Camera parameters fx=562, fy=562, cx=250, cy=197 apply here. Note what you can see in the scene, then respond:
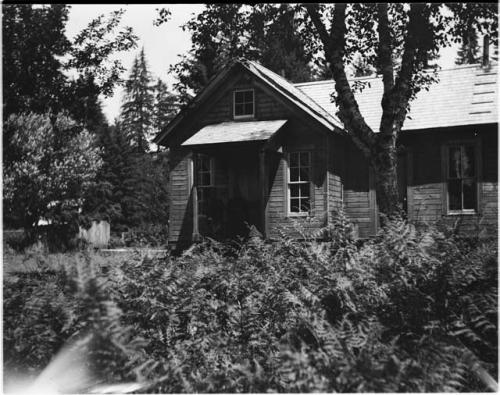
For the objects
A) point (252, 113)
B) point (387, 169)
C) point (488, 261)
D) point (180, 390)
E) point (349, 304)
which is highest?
point (252, 113)

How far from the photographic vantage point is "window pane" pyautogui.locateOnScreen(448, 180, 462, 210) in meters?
16.9

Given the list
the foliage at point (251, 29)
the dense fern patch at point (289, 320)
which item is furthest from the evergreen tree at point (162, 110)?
the dense fern patch at point (289, 320)

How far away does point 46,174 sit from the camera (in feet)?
116

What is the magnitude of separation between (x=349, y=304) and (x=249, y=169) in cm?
1362

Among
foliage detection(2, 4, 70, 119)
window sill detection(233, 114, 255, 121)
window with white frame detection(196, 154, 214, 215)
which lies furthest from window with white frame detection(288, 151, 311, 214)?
foliage detection(2, 4, 70, 119)

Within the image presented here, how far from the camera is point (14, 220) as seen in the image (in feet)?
118

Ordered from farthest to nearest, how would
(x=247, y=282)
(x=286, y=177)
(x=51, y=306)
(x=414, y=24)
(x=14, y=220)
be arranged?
(x=14, y=220)
(x=286, y=177)
(x=414, y=24)
(x=247, y=282)
(x=51, y=306)

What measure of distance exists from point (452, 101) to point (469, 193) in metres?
2.89

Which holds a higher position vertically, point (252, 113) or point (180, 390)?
point (252, 113)

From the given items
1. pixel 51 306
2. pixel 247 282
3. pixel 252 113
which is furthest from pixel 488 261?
pixel 252 113

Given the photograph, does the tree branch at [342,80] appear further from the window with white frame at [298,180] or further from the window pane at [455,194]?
the window pane at [455,194]

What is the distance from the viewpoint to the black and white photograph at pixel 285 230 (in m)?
4.63

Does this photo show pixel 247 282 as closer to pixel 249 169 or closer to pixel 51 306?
pixel 51 306

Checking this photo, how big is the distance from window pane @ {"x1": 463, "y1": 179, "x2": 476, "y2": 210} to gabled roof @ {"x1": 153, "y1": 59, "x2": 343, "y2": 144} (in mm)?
4116
